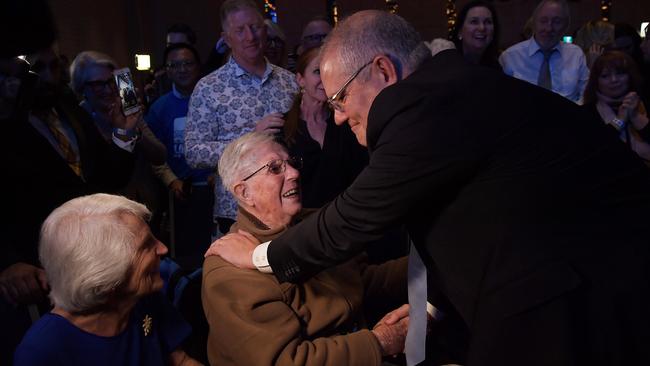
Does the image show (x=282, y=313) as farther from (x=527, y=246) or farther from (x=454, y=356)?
(x=527, y=246)

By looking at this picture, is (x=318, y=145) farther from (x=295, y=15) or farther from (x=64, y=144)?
(x=295, y=15)

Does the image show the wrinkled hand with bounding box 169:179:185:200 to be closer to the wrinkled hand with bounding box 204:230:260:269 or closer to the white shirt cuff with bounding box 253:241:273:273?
the wrinkled hand with bounding box 204:230:260:269

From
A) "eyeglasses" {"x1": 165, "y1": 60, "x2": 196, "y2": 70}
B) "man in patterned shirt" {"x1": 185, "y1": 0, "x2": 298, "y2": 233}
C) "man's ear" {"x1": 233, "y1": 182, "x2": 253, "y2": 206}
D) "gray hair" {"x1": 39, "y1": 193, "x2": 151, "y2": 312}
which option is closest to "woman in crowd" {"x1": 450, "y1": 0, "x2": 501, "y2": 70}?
"man in patterned shirt" {"x1": 185, "y1": 0, "x2": 298, "y2": 233}

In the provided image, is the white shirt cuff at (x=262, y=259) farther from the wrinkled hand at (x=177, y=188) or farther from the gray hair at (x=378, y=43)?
the wrinkled hand at (x=177, y=188)

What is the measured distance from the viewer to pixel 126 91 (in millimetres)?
3012

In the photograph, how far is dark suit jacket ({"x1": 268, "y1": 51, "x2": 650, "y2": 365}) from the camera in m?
1.41

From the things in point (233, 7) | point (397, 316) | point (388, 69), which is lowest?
point (397, 316)

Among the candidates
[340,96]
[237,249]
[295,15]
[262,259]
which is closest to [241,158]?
[237,249]

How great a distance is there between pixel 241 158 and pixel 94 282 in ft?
2.54

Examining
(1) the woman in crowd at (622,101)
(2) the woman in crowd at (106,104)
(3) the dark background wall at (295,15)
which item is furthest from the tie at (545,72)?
(3) the dark background wall at (295,15)

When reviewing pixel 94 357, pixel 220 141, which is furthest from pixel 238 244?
pixel 220 141

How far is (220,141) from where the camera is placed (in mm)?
3244

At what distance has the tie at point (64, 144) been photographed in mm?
2488

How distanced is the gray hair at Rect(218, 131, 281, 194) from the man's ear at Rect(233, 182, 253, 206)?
2cm
